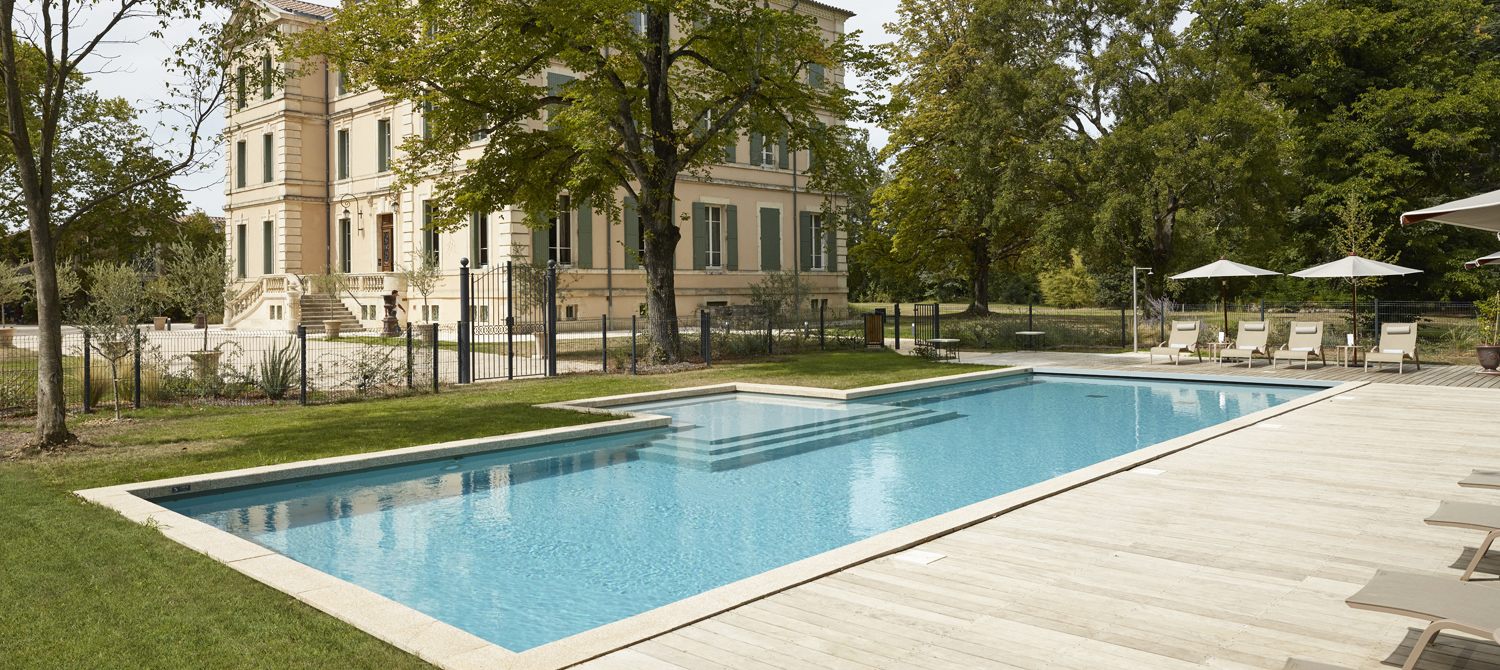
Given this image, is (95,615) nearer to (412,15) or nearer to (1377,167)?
(412,15)

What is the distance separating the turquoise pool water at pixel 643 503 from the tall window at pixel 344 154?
26.2 metres

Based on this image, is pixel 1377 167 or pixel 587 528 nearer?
pixel 587 528

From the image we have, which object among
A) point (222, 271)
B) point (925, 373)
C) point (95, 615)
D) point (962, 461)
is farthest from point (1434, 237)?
point (222, 271)

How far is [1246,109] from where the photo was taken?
2486 cm

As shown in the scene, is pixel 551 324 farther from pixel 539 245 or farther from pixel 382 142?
pixel 382 142

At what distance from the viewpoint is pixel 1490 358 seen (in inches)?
611

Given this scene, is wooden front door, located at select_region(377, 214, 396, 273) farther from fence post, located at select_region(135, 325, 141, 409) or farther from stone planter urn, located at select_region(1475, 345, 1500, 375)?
stone planter urn, located at select_region(1475, 345, 1500, 375)

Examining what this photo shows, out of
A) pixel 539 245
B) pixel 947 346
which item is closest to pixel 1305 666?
pixel 947 346

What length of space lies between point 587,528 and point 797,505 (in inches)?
71.5

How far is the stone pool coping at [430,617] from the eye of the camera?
12.5 ft

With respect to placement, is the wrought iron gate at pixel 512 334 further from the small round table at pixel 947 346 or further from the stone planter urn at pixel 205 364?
the small round table at pixel 947 346

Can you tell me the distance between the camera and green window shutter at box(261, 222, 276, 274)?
35469mm

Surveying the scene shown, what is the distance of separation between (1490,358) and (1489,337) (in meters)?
2.79

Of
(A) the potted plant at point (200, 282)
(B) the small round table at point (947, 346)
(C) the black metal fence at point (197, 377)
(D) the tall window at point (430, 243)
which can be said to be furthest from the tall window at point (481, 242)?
(B) the small round table at point (947, 346)
